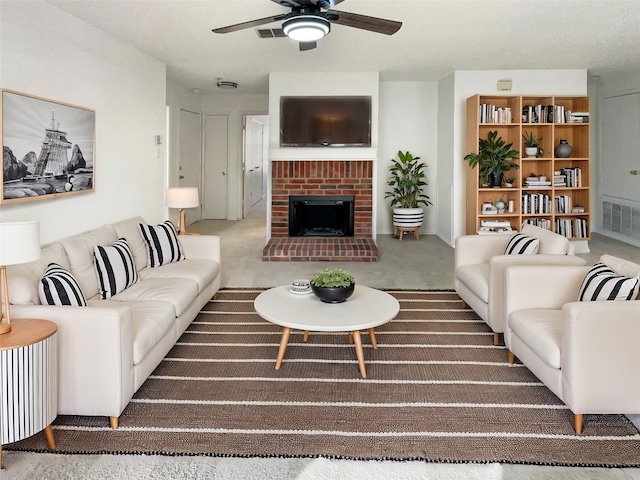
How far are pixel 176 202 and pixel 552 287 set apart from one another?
136 inches

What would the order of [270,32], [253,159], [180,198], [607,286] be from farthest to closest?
1. [253,159]
2. [180,198]
3. [270,32]
4. [607,286]

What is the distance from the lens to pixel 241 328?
368 centimetres

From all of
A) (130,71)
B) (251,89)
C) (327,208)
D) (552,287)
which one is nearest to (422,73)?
(327,208)

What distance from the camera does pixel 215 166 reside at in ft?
31.4

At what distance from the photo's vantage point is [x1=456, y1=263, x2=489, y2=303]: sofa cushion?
140 inches

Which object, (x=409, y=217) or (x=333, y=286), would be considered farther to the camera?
(x=409, y=217)

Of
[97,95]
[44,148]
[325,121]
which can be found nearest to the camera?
[44,148]

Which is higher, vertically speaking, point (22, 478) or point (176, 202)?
point (176, 202)

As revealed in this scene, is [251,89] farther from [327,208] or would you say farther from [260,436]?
[260,436]

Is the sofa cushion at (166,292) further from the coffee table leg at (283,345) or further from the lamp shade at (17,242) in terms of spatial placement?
the lamp shade at (17,242)

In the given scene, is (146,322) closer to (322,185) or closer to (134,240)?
(134,240)

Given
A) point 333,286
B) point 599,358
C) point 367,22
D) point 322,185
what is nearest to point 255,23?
point 367,22

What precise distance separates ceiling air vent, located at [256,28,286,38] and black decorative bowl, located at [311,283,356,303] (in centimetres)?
270

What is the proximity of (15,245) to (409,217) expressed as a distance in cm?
619
